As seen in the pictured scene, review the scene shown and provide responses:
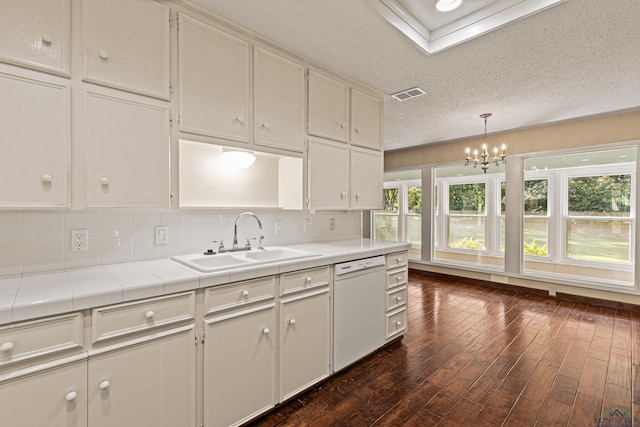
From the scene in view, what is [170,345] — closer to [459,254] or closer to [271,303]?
[271,303]

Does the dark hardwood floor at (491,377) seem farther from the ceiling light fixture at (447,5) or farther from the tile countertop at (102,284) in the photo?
the ceiling light fixture at (447,5)

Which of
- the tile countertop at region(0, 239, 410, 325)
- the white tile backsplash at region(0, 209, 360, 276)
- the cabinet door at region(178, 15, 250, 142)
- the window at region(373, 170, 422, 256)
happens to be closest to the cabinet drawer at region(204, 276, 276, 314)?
the tile countertop at region(0, 239, 410, 325)

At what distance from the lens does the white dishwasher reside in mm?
2318

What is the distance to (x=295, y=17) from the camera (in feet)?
6.51

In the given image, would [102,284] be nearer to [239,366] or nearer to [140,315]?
[140,315]

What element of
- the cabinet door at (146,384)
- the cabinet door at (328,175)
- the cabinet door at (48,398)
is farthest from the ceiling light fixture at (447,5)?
the cabinet door at (48,398)

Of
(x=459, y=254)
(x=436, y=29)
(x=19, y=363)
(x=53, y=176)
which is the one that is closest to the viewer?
(x=19, y=363)

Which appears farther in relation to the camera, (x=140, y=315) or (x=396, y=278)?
(x=396, y=278)

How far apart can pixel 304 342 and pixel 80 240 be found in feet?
5.03

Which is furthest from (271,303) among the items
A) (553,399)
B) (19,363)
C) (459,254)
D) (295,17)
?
(459,254)

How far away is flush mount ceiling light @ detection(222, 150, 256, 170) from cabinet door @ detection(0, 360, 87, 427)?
60.8 inches

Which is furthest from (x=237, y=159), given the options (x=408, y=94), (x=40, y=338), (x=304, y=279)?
(x=408, y=94)

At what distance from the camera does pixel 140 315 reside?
140cm

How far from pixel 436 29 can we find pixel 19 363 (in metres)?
3.11
